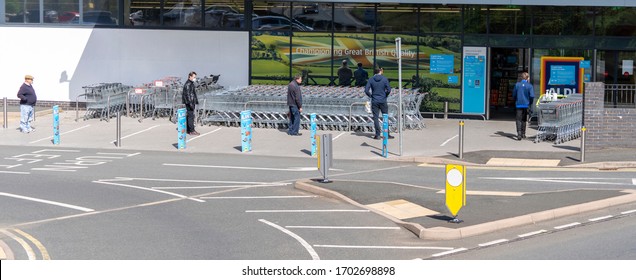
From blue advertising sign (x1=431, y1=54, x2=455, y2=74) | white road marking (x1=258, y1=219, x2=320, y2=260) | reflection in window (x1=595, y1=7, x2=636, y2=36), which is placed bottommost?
white road marking (x1=258, y1=219, x2=320, y2=260)

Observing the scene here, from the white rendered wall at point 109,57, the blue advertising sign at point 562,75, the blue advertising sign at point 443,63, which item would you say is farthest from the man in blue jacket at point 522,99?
the white rendered wall at point 109,57

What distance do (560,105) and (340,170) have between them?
671cm

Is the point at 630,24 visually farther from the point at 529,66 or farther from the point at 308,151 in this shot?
the point at 308,151

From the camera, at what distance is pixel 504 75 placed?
32.9m

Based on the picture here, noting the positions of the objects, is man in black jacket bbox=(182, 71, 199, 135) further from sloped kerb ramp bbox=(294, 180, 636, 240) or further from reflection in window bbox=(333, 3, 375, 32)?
sloped kerb ramp bbox=(294, 180, 636, 240)

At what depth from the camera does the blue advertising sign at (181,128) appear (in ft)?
A: 82.8

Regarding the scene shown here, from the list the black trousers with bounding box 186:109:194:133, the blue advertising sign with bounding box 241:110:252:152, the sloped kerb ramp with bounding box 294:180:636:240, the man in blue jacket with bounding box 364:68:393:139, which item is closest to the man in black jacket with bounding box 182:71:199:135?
the black trousers with bounding box 186:109:194:133

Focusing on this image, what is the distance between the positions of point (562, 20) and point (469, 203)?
15.2 m

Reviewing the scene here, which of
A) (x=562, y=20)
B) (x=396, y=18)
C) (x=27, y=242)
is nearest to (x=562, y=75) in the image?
(x=562, y=20)

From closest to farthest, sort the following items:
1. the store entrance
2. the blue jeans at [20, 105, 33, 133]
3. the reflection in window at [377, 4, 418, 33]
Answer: the blue jeans at [20, 105, 33, 133], the reflection in window at [377, 4, 418, 33], the store entrance

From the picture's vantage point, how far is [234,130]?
29.2 metres

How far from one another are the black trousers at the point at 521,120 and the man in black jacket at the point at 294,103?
575cm

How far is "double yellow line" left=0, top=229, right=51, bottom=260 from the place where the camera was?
547 inches

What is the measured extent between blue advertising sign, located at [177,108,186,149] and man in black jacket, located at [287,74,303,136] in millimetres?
3151
